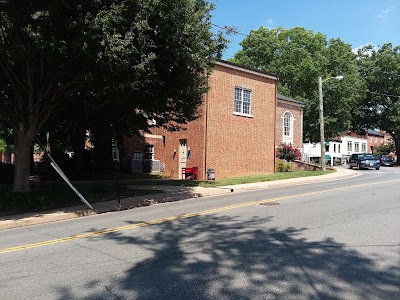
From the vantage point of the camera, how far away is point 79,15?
32.9ft

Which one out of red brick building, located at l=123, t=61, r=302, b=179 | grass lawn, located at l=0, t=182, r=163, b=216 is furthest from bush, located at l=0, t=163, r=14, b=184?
red brick building, located at l=123, t=61, r=302, b=179

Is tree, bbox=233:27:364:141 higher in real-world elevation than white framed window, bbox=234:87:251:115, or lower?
higher

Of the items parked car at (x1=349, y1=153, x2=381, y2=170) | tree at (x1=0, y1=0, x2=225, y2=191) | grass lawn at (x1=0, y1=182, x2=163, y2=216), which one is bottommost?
grass lawn at (x1=0, y1=182, x2=163, y2=216)

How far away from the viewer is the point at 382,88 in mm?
52000

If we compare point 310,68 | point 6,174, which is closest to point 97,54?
point 6,174

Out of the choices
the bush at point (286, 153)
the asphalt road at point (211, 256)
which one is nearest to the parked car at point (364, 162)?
the bush at point (286, 153)

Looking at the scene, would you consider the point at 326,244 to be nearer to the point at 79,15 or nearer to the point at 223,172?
the point at 79,15

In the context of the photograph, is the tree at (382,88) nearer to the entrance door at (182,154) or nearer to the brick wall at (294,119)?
the brick wall at (294,119)

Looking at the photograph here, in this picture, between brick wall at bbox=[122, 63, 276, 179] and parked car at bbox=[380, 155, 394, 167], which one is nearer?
brick wall at bbox=[122, 63, 276, 179]

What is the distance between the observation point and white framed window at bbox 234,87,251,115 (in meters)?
25.7

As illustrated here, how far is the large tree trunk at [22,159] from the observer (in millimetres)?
13484

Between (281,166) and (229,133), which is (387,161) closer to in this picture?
(281,166)

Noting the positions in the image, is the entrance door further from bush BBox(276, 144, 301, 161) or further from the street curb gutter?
bush BBox(276, 144, 301, 161)

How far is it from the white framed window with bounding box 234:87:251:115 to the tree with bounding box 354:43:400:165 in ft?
101
